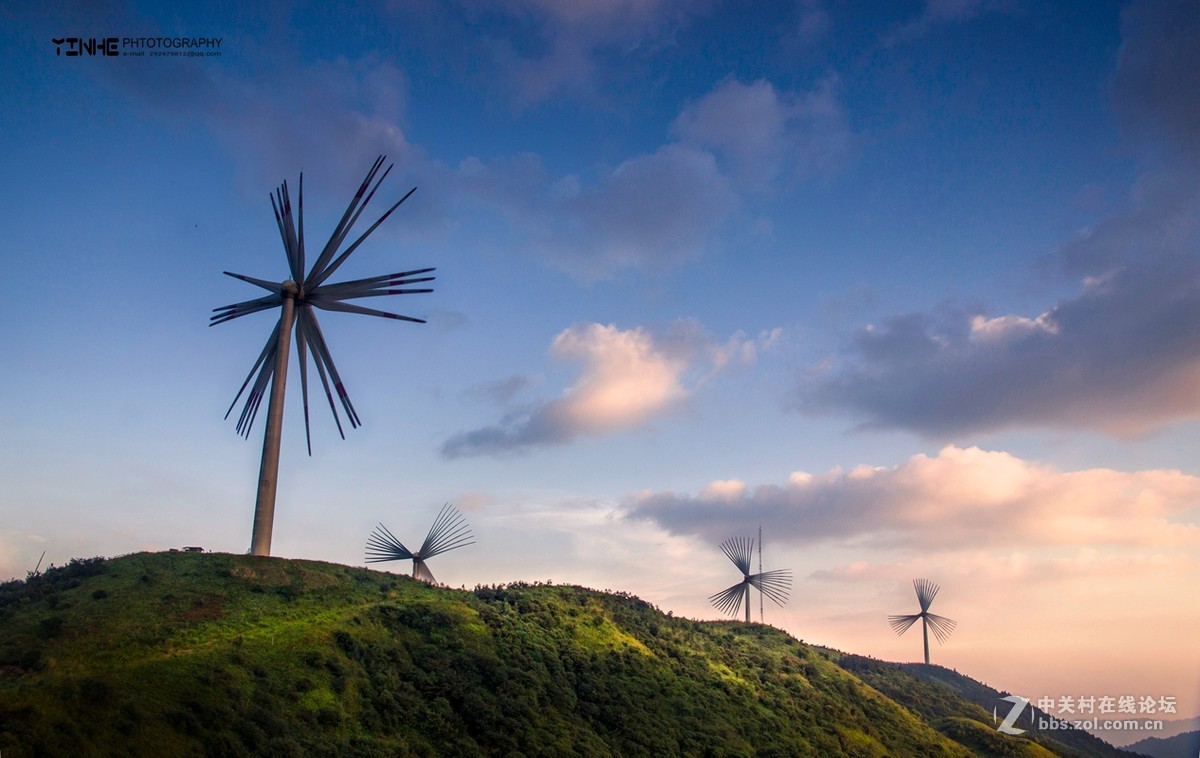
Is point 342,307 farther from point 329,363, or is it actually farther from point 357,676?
point 357,676

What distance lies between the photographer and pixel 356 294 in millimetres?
56000

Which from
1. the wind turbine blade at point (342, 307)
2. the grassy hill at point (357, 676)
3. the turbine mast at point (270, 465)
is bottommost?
the grassy hill at point (357, 676)

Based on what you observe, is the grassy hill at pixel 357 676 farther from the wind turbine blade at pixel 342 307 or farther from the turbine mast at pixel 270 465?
the wind turbine blade at pixel 342 307

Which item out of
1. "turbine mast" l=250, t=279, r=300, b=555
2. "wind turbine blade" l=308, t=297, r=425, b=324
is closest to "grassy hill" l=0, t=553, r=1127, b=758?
"turbine mast" l=250, t=279, r=300, b=555

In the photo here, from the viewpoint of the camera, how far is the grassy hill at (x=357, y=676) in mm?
30422

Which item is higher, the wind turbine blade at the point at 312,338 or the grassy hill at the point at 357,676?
the wind turbine blade at the point at 312,338

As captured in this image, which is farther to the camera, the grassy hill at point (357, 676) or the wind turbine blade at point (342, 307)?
the wind turbine blade at point (342, 307)

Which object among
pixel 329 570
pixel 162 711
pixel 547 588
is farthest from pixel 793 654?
pixel 162 711

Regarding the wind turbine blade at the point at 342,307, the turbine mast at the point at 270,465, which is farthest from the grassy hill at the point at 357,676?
the wind turbine blade at the point at 342,307

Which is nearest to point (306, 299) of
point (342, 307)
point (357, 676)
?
point (342, 307)

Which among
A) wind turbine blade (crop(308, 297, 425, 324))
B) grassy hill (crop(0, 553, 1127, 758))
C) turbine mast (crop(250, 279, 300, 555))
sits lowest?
grassy hill (crop(0, 553, 1127, 758))

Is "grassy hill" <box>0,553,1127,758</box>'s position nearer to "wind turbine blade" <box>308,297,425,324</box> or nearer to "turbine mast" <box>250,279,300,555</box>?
"turbine mast" <box>250,279,300,555</box>

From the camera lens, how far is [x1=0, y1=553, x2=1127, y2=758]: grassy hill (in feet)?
99.8

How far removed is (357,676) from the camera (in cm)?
4078
